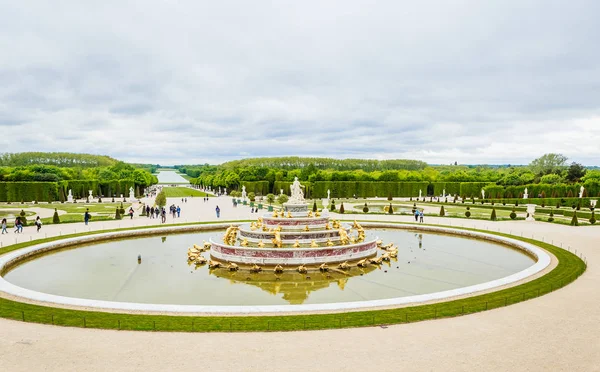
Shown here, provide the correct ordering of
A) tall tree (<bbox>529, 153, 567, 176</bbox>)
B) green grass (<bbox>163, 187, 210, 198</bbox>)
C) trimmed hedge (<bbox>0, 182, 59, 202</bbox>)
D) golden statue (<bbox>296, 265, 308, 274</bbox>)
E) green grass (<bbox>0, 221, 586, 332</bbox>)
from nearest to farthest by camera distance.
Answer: green grass (<bbox>0, 221, 586, 332</bbox>) → golden statue (<bbox>296, 265, 308, 274</bbox>) → trimmed hedge (<bbox>0, 182, 59, 202</bbox>) → green grass (<bbox>163, 187, 210, 198</bbox>) → tall tree (<bbox>529, 153, 567, 176</bbox>)

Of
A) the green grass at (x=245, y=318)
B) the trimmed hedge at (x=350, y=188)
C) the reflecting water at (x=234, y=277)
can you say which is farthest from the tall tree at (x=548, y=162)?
the green grass at (x=245, y=318)

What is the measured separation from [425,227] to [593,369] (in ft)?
80.0

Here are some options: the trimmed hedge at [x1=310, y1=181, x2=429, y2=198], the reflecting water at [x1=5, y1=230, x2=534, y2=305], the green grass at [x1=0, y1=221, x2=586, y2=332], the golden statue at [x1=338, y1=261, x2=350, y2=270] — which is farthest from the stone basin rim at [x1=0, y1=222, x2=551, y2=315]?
the trimmed hedge at [x1=310, y1=181, x2=429, y2=198]

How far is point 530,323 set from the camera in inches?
462

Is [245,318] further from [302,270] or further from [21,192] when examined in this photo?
[21,192]

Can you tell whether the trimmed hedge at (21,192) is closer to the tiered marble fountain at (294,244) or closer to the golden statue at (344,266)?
the tiered marble fountain at (294,244)

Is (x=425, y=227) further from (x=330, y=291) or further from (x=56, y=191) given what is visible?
(x=56, y=191)

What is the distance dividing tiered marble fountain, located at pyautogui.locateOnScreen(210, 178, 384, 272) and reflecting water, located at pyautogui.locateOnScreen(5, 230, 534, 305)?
3.54 ft

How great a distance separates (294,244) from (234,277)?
420cm

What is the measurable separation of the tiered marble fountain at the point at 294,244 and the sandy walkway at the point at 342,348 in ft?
30.3

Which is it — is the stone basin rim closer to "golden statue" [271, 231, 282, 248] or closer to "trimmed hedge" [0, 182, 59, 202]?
"golden statue" [271, 231, 282, 248]

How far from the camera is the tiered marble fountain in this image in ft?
68.2

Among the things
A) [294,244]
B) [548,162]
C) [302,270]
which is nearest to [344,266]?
[302,270]

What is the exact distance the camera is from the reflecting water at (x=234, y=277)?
16.0 metres
